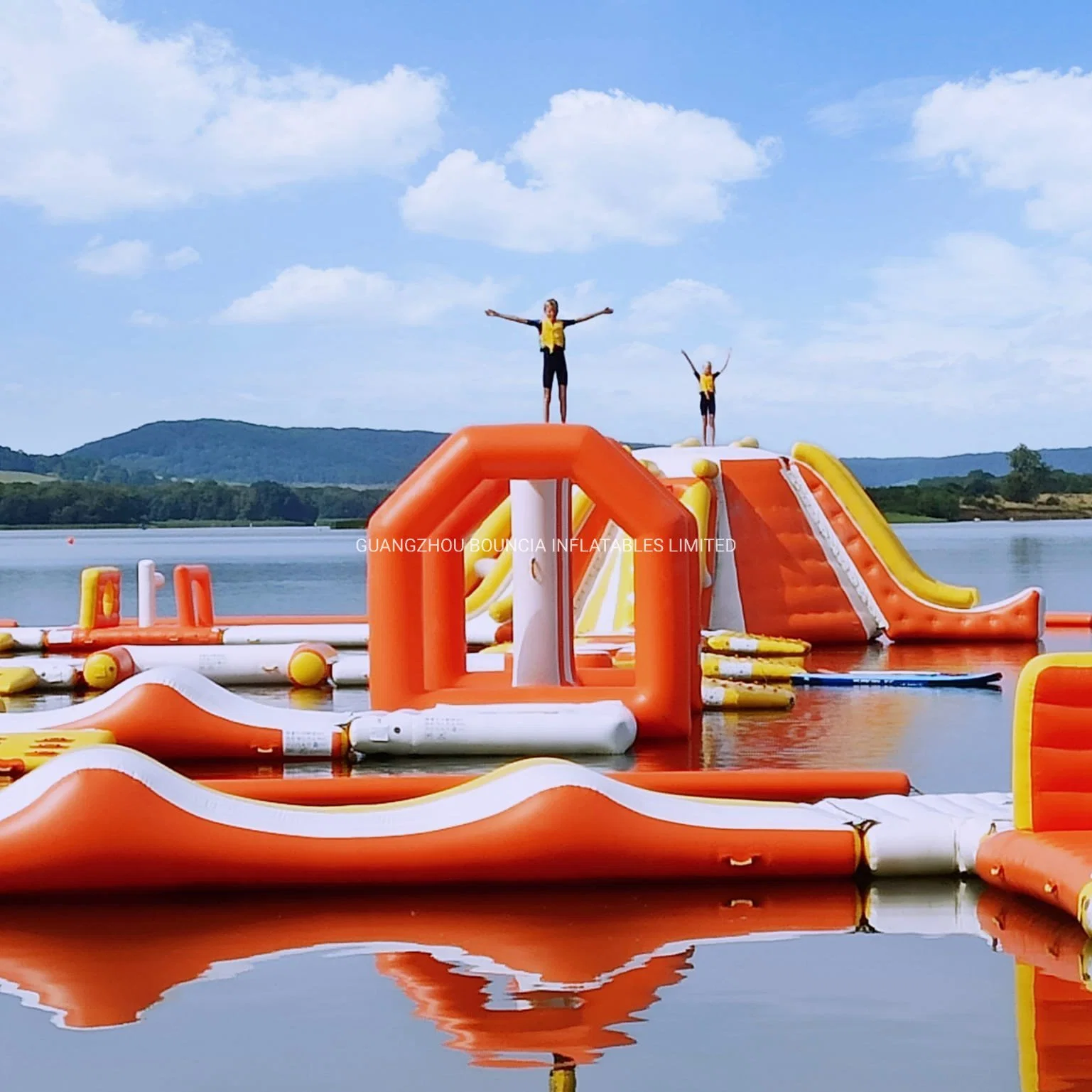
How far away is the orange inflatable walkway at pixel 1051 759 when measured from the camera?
4367 millimetres

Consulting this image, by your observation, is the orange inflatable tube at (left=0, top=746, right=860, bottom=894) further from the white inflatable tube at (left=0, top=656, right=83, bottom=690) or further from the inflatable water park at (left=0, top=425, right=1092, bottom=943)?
the white inflatable tube at (left=0, top=656, right=83, bottom=690)

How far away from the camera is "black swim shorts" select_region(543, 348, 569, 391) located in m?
9.14

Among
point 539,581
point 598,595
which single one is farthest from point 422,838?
point 598,595

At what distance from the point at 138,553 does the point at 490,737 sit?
45.7 m

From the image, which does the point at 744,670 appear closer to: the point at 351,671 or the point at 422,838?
the point at 351,671

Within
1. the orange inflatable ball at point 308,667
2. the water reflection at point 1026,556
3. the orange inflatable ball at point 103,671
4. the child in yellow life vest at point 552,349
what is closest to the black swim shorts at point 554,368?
the child in yellow life vest at point 552,349

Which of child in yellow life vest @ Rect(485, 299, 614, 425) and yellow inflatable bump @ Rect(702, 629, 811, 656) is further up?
child in yellow life vest @ Rect(485, 299, 614, 425)

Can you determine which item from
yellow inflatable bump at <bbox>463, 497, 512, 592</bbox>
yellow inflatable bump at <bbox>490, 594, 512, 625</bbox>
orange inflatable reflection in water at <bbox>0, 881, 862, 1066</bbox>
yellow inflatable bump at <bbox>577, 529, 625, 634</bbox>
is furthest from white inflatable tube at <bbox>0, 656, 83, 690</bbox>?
orange inflatable reflection in water at <bbox>0, 881, 862, 1066</bbox>

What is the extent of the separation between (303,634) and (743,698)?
14.7 feet

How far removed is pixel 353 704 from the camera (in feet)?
30.4

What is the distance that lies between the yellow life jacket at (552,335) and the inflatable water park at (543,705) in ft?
3.15

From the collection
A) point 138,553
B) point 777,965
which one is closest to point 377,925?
point 777,965

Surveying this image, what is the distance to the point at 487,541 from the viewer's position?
1323 centimetres

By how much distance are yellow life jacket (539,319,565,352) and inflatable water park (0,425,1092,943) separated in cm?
96
